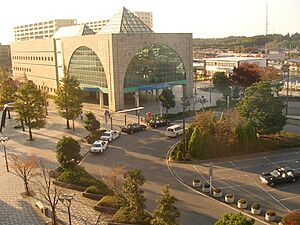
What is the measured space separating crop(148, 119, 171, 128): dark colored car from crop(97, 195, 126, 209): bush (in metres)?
16.5

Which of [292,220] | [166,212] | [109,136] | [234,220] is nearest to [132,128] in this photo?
[109,136]

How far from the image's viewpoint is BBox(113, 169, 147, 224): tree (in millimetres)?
15289

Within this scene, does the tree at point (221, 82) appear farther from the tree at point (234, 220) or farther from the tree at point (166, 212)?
the tree at point (234, 220)

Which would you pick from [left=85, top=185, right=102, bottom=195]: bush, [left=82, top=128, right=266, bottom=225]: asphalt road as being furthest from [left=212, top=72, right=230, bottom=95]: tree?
[left=85, top=185, right=102, bottom=195]: bush

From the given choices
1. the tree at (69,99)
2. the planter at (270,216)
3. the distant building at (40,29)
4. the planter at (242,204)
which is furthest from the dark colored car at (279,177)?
the distant building at (40,29)

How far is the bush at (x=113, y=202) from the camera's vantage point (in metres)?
17.3

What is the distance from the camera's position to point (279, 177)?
786 inches

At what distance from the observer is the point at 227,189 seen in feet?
65.0

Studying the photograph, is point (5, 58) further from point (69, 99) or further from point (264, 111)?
point (264, 111)

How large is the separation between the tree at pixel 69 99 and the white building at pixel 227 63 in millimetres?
38785

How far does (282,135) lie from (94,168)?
51.1ft

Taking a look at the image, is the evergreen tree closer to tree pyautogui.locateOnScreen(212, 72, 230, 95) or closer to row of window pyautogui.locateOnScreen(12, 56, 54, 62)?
tree pyautogui.locateOnScreen(212, 72, 230, 95)

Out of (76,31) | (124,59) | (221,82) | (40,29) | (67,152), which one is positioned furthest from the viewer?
(40,29)

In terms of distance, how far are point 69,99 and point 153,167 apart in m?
13.3
